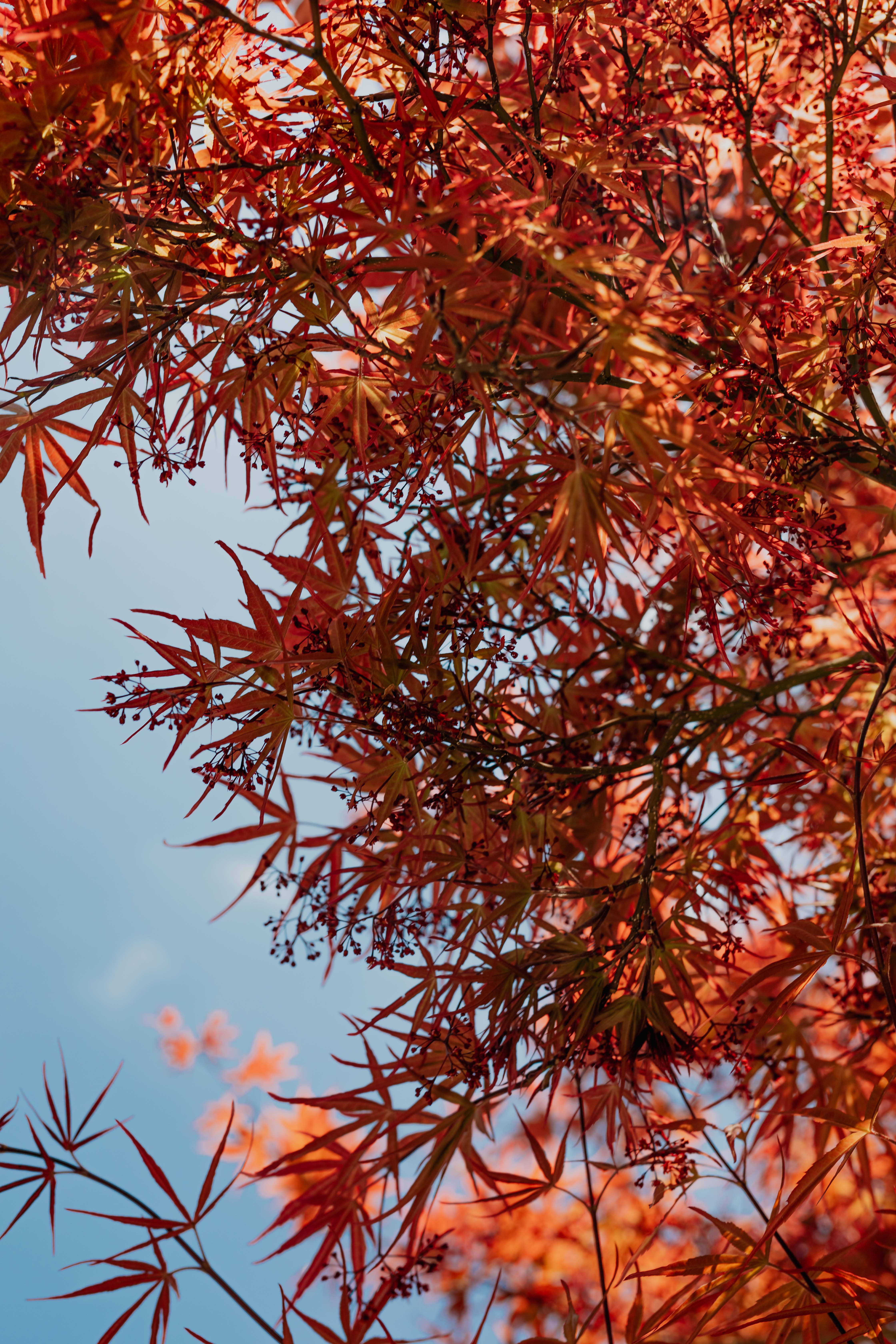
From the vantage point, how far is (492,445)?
1.03 meters

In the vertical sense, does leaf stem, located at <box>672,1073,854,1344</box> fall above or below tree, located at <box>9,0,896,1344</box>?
below

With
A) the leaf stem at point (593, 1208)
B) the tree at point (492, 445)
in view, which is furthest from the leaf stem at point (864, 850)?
the leaf stem at point (593, 1208)

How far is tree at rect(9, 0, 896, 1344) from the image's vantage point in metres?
0.76

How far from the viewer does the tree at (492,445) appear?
0.76 m

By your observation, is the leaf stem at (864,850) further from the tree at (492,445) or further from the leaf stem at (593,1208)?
the leaf stem at (593,1208)

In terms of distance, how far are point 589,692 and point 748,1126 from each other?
68 cm

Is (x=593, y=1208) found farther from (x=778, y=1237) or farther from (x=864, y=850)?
(x=864, y=850)

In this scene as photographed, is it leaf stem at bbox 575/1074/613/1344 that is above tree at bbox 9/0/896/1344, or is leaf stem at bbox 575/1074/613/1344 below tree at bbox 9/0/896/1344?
below

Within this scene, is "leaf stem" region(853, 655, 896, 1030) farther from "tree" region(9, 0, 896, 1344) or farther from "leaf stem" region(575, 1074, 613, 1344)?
"leaf stem" region(575, 1074, 613, 1344)

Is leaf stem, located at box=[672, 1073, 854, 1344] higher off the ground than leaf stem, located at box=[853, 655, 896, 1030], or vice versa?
leaf stem, located at box=[853, 655, 896, 1030]

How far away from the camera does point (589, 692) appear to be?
1515 mm

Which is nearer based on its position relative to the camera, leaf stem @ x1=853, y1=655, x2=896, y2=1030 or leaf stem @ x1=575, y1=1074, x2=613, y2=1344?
leaf stem @ x1=853, y1=655, x2=896, y2=1030

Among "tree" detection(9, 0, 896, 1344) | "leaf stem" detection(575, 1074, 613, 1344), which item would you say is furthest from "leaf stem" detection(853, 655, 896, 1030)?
"leaf stem" detection(575, 1074, 613, 1344)

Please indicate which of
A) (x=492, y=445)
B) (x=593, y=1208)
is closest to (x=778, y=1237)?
(x=593, y=1208)
